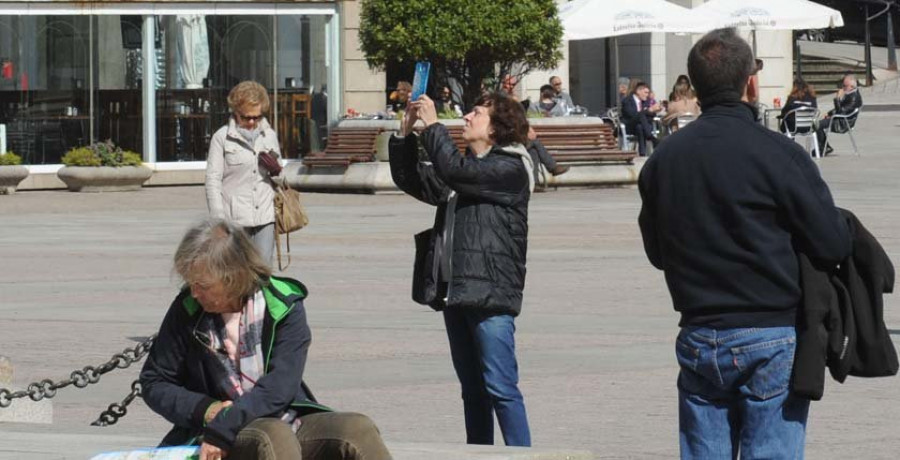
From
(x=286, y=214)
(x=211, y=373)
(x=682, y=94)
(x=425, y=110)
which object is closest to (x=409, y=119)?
(x=425, y=110)

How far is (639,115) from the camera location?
31750 mm

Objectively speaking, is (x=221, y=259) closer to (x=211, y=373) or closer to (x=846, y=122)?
(x=211, y=373)

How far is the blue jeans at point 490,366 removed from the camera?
7086 mm

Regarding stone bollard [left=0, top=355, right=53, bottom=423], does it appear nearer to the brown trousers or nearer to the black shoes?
the brown trousers

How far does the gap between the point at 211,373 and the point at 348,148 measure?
795 inches

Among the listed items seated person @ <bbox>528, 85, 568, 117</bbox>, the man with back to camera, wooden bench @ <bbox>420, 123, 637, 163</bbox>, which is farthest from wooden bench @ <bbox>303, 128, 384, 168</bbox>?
the man with back to camera

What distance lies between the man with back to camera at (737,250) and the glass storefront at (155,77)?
81.1ft

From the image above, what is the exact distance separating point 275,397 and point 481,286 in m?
1.85

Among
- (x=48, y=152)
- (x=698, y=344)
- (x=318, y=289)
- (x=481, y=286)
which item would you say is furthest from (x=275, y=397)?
(x=48, y=152)

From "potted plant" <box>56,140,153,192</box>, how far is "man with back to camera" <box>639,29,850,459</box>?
22141 millimetres

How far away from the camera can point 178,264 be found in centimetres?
528

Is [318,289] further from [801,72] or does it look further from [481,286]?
[801,72]

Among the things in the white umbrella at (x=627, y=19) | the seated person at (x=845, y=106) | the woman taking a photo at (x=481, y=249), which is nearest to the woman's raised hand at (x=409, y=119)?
the woman taking a photo at (x=481, y=249)

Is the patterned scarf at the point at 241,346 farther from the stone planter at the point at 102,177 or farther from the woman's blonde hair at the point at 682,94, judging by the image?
the stone planter at the point at 102,177
